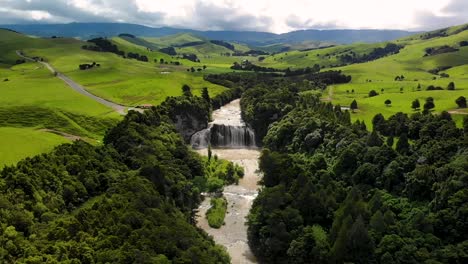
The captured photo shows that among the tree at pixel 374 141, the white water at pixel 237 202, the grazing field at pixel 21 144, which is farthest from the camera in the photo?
the tree at pixel 374 141

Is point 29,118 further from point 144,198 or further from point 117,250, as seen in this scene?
point 117,250

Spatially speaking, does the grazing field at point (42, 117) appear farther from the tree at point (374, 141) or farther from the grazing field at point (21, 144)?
the tree at point (374, 141)

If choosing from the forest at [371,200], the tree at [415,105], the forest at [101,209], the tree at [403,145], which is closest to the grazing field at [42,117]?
the forest at [101,209]

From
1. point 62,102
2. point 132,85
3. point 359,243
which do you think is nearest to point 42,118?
point 62,102

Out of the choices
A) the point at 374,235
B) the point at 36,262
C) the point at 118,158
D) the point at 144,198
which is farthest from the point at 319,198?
the point at 36,262

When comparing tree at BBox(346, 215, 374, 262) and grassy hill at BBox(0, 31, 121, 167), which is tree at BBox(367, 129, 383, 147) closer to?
tree at BBox(346, 215, 374, 262)

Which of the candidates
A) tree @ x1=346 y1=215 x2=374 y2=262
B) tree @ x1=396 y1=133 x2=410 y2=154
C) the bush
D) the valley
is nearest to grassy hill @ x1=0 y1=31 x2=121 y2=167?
the valley
